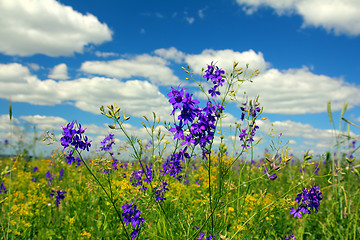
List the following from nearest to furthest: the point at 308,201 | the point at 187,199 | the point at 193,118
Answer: the point at 193,118, the point at 308,201, the point at 187,199

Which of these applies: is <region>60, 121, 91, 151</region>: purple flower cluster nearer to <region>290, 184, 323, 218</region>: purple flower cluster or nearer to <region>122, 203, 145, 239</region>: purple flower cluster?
<region>122, 203, 145, 239</region>: purple flower cluster

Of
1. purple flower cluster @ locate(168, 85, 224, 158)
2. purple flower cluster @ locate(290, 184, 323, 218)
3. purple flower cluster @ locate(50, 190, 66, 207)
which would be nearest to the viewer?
purple flower cluster @ locate(168, 85, 224, 158)

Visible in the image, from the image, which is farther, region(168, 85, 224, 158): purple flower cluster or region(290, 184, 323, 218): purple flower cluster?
region(290, 184, 323, 218): purple flower cluster

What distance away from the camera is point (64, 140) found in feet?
8.84

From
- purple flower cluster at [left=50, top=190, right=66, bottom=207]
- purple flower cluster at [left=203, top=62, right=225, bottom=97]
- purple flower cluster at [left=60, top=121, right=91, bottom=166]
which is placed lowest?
purple flower cluster at [left=50, top=190, right=66, bottom=207]

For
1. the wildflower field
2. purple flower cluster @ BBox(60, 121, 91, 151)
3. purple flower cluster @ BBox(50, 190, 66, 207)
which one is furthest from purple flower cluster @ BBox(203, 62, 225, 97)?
purple flower cluster @ BBox(50, 190, 66, 207)

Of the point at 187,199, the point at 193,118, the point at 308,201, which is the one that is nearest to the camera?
the point at 193,118

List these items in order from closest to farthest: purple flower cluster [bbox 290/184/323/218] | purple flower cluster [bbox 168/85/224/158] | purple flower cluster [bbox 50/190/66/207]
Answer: purple flower cluster [bbox 168/85/224/158] < purple flower cluster [bbox 290/184/323/218] < purple flower cluster [bbox 50/190/66/207]

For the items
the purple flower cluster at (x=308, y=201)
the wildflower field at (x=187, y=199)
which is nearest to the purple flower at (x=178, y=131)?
the wildflower field at (x=187, y=199)

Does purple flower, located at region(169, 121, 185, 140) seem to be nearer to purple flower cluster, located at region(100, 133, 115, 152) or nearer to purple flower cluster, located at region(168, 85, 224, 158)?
purple flower cluster, located at region(168, 85, 224, 158)

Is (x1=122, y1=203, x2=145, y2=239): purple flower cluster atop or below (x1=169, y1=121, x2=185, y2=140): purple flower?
below

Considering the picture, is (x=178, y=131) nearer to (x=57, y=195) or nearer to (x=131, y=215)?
(x=131, y=215)

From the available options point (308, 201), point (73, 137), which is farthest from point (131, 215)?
point (308, 201)

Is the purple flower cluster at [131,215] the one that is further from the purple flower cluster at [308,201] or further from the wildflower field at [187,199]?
the purple flower cluster at [308,201]
